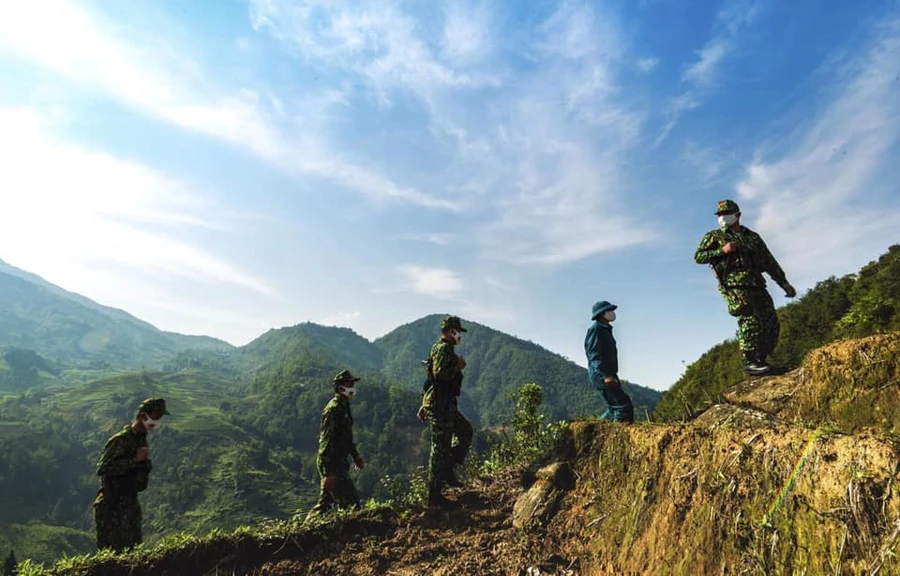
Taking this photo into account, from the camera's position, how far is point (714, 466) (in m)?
3.21

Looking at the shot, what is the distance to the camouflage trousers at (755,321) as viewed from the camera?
6.34 m

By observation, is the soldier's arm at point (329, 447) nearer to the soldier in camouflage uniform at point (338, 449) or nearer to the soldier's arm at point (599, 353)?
the soldier in camouflage uniform at point (338, 449)

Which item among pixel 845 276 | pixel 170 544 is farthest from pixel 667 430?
pixel 845 276

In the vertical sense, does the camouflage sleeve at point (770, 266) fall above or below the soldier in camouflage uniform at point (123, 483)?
above

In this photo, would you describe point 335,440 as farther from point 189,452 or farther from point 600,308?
point 189,452

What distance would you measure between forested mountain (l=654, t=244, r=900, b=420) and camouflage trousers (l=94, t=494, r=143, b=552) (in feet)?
49.1

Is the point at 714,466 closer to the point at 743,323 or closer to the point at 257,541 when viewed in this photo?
the point at 743,323

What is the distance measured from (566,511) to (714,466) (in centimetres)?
200

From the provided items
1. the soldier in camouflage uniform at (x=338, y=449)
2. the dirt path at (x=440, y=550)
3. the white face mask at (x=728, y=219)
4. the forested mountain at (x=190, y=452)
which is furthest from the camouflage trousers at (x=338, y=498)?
the forested mountain at (x=190, y=452)

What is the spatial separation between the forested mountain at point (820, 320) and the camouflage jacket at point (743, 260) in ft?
33.9

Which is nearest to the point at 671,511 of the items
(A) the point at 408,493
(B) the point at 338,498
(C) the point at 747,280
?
(C) the point at 747,280

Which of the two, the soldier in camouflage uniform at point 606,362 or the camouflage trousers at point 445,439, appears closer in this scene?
the soldier in camouflage uniform at point 606,362

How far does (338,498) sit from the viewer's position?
6980 millimetres

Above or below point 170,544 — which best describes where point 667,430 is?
above
